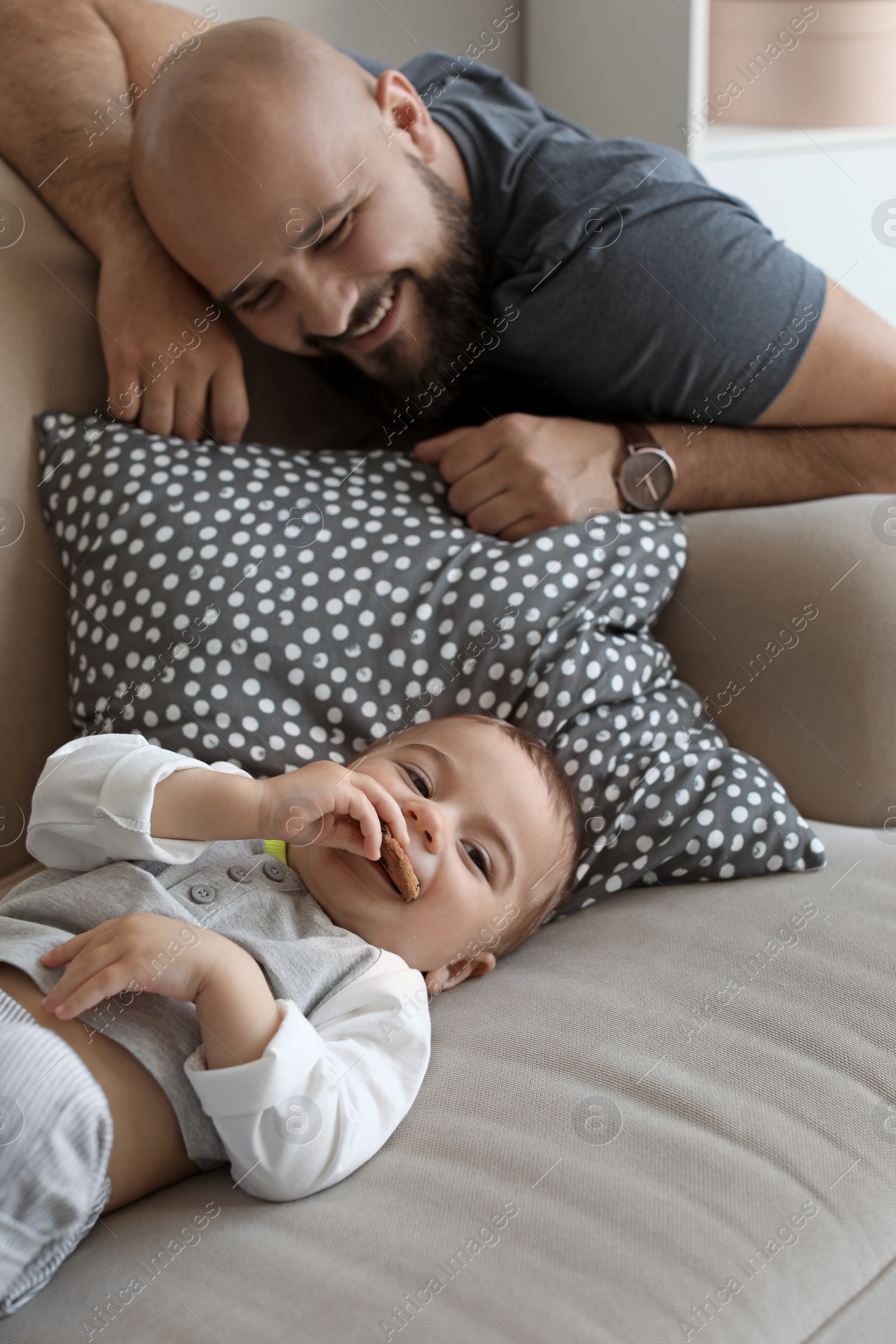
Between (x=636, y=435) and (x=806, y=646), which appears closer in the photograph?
(x=806, y=646)

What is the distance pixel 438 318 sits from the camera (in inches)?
53.8

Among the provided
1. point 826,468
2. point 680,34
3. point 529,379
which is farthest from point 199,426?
point 680,34

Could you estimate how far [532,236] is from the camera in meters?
1.33

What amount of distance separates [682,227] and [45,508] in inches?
31.8

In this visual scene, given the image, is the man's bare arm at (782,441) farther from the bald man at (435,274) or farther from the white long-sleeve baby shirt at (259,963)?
the white long-sleeve baby shirt at (259,963)

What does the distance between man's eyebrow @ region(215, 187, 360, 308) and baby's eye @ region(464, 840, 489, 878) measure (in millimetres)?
708

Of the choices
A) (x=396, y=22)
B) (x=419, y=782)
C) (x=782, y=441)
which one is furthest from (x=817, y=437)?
(x=396, y=22)

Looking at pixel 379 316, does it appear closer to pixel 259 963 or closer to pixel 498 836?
pixel 498 836

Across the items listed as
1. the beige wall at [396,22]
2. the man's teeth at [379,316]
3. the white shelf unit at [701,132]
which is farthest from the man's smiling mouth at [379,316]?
the white shelf unit at [701,132]

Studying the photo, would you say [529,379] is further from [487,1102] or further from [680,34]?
[680,34]

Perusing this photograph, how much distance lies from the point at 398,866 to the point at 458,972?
0.50 feet

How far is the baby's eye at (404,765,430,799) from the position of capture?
0.93 meters

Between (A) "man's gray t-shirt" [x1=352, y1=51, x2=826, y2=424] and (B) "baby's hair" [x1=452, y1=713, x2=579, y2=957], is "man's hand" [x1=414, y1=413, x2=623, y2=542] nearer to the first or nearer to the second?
(A) "man's gray t-shirt" [x1=352, y1=51, x2=826, y2=424]

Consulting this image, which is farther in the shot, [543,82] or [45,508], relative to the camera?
[543,82]
